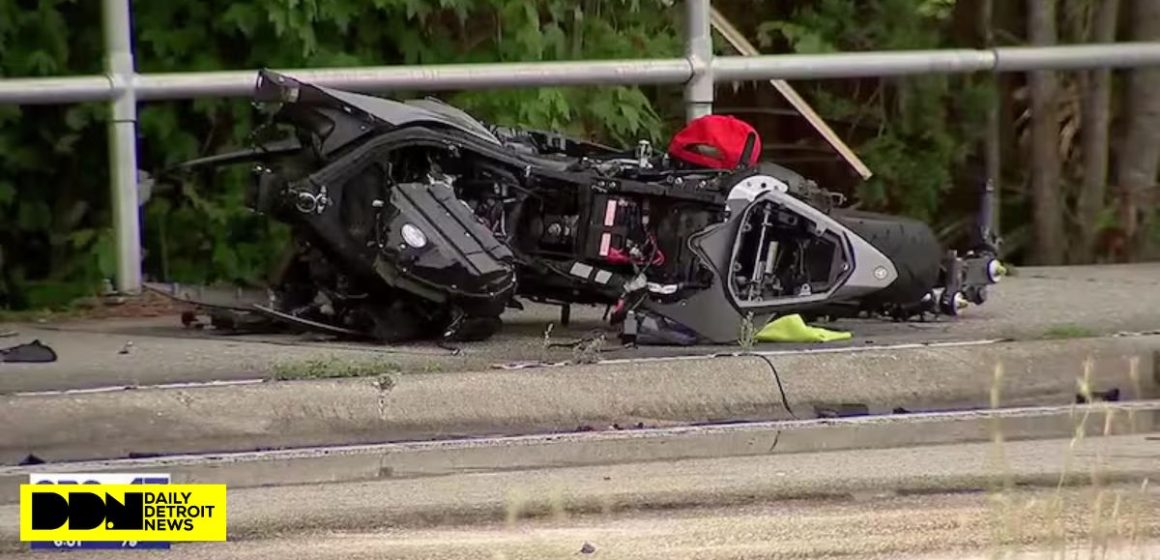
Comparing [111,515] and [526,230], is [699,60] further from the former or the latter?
[111,515]

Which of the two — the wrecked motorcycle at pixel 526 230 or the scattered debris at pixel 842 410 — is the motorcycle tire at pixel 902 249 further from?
the scattered debris at pixel 842 410

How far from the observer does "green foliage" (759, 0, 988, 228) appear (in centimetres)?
1120

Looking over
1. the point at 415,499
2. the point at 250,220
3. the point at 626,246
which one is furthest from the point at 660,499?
the point at 250,220

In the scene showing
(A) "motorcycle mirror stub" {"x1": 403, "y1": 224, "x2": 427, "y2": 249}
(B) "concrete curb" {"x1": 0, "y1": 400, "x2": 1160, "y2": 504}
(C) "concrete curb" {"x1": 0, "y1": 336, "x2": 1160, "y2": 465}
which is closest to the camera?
(B) "concrete curb" {"x1": 0, "y1": 400, "x2": 1160, "y2": 504}

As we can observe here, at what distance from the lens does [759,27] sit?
11273 millimetres

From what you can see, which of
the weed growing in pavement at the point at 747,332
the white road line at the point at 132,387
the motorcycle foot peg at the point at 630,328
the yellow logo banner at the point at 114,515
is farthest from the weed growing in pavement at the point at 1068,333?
the yellow logo banner at the point at 114,515

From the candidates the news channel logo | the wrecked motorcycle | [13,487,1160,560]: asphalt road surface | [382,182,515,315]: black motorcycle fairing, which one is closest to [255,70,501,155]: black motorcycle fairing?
the wrecked motorcycle

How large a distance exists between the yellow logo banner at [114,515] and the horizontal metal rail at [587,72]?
10.9 ft

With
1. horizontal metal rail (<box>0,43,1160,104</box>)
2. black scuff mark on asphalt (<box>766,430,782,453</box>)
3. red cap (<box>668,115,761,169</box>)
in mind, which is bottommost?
black scuff mark on asphalt (<box>766,430,782,453</box>)

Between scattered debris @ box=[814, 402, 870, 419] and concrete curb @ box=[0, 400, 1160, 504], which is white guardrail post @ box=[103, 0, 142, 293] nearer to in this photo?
concrete curb @ box=[0, 400, 1160, 504]

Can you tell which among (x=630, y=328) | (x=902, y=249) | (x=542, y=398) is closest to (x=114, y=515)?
(x=542, y=398)

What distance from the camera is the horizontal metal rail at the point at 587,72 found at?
8.29m

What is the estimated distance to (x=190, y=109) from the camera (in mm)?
9344

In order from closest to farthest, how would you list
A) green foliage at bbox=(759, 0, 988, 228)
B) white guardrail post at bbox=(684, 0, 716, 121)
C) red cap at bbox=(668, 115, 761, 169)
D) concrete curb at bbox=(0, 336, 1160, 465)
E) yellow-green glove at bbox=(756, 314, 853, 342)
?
1. concrete curb at bbox=(0, 336, 1160, 465)
2. yellow-green glove at bbox=(756, 314, 853, 342)
3. red cap at bbox=(668, 115, 761, 169)
4. white guardrail post at bbox=(684, 0, 716, 121)
5. green foliage at bbox=(759, 0, 988, 228)
